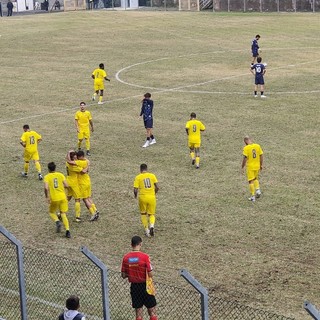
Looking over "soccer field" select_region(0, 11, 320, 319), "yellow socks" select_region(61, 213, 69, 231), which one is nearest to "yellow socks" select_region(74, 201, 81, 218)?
"soccer field" select_region(0, 11, 320, 319)

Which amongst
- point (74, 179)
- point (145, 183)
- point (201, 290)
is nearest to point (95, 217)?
point (74, 179)

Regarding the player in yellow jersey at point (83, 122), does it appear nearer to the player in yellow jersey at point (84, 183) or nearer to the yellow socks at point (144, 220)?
the player in yellow jersey at point (84, 183)

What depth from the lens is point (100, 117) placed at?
33.6m

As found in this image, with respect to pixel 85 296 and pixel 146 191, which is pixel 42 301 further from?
pixel 146 191

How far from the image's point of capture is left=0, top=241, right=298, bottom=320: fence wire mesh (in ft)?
48.9

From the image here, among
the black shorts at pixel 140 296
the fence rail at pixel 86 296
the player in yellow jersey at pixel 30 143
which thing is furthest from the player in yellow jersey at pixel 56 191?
the black shorts at pixel 140 296

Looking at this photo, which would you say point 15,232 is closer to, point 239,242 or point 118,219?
→ point 118,219

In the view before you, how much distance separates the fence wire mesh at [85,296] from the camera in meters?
14.9

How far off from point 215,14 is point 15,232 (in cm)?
5630

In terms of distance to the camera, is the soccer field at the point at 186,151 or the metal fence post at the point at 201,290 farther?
the soccer field at the point at 186,151

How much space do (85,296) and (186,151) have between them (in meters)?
12.2

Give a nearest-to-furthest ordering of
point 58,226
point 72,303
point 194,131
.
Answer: point 72,303
point 58,226
point 194,131

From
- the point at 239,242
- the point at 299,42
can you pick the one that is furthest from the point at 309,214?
the point at 299,42

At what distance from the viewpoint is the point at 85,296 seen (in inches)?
621
